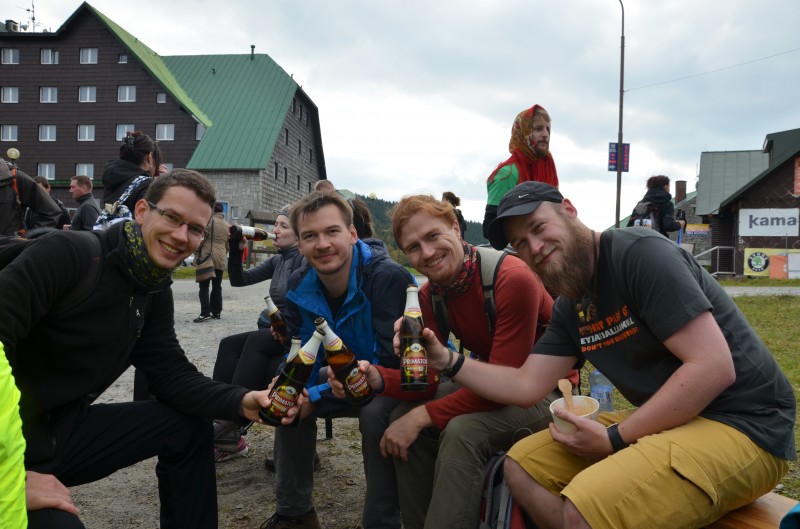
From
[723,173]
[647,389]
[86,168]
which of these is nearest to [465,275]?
[647,389]

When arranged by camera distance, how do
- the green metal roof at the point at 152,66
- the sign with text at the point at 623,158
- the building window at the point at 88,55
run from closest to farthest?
the sign with text at the point at 623,158, the green metal roof at the point at 152,66, the building window at the point at 88,55

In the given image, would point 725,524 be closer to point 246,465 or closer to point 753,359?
point 753,359

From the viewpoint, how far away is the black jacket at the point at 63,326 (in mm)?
2188

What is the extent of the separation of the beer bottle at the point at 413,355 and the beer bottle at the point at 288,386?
451mm

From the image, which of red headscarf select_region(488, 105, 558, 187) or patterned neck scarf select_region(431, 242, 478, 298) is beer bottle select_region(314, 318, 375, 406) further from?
red headscarf select_region(488, 105, 558, 187)

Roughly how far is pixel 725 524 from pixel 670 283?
0.90m

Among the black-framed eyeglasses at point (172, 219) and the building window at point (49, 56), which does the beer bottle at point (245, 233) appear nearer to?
the black-framed eyeglasses at point (172, 219)

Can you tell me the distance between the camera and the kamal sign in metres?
28.1

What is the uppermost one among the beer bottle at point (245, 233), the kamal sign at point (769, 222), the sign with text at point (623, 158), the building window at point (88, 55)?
the building window at point (88, 55)

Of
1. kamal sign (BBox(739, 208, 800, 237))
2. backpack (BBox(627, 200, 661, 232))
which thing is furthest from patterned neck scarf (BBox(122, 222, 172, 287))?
kamal sign (BBox(739, 208, 800, 237))

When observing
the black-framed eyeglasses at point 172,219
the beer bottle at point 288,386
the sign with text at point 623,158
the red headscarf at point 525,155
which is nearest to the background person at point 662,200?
the red headscarf at point 525,155

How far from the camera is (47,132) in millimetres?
36281

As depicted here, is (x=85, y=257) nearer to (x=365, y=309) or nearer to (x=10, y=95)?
(x=365, y=309)

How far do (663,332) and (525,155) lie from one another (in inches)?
116
